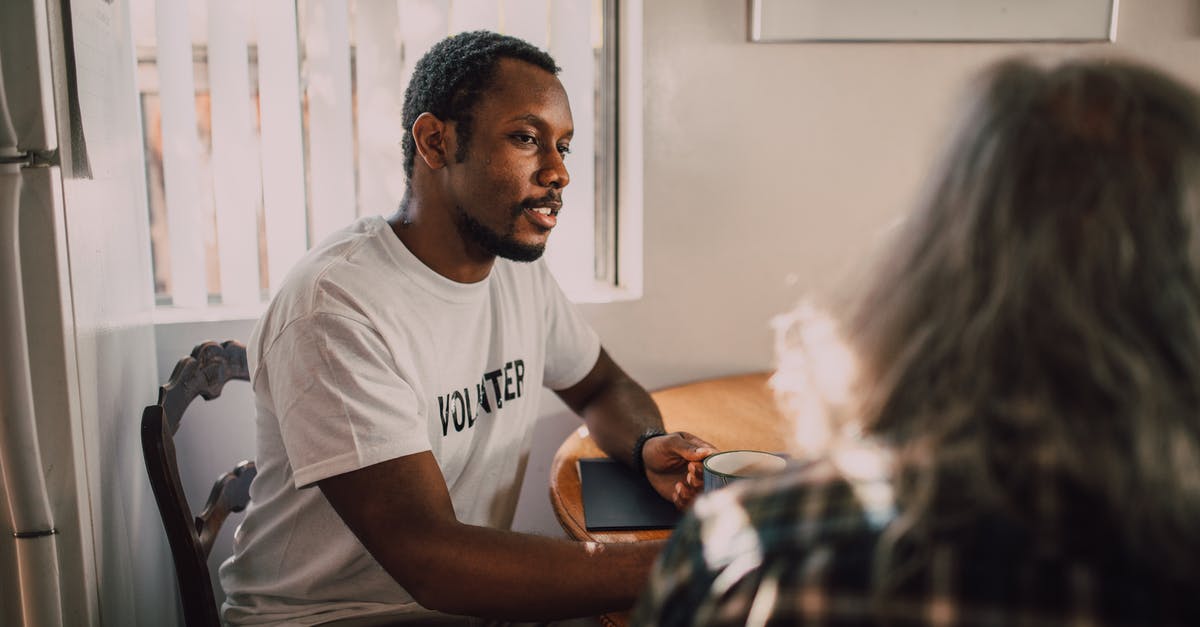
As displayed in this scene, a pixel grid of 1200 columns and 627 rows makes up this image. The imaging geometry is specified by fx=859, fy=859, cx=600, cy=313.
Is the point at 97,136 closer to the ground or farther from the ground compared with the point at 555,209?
farther from the ground

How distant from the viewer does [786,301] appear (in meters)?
2.18

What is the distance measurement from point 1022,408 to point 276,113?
1734mm

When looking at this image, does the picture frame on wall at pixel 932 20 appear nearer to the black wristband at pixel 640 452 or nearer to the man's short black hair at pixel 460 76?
the man's short black hair at pixel 460 76

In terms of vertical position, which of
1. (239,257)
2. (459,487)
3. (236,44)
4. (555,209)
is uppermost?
(236,44)

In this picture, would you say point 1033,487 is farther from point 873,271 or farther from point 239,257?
point 239,257

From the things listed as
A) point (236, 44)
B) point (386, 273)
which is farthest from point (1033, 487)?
point (236, 44)

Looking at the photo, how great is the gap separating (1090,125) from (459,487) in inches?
41.9

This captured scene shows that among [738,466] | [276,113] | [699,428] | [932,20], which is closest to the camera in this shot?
[738,466]

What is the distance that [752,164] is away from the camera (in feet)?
6.89

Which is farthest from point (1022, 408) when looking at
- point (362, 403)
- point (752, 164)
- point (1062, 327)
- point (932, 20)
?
point (932, 20)

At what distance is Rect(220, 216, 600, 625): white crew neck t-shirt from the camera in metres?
1.10

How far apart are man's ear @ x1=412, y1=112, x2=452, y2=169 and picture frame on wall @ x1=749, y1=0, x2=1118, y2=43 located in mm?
945

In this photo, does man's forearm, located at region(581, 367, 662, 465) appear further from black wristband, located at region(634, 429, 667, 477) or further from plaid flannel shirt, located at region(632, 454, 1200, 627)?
plaid flannel shirt, located at region(632, 454, 1200, 627)

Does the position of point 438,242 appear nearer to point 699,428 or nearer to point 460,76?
point 460,76
